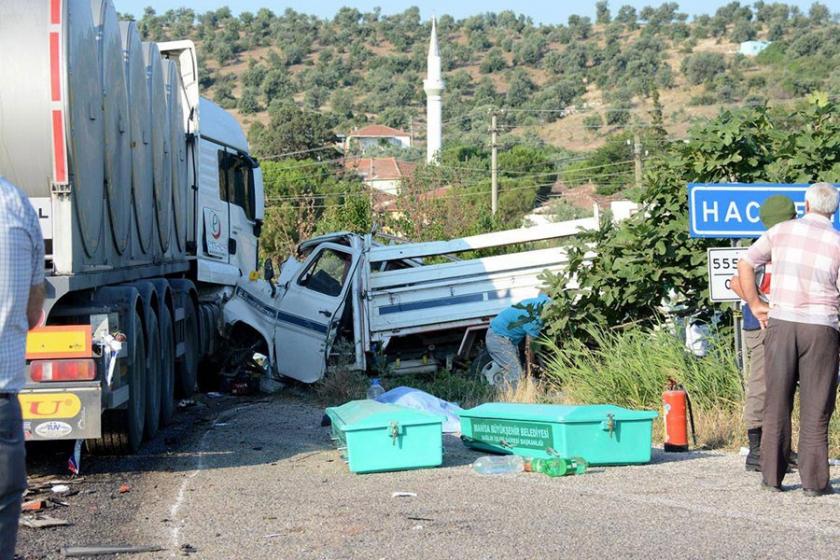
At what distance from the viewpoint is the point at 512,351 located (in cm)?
1468

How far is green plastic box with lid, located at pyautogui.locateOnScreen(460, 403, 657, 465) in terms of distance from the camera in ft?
28.2

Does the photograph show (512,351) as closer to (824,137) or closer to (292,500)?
(824,137)

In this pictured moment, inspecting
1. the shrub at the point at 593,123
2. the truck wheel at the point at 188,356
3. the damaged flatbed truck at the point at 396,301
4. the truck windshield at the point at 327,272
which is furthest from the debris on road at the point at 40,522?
the shrub at the point at 593,123

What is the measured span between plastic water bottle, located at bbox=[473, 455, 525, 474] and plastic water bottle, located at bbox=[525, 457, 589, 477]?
0.35 feet

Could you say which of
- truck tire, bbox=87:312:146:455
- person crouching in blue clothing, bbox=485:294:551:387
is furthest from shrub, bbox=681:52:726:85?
Result: truck tire, bbox=87:312:146:455

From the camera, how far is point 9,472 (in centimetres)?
474

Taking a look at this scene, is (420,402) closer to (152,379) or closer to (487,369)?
(152,379)

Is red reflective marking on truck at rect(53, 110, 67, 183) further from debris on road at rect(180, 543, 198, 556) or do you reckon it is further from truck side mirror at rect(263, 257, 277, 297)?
truck side mirror at rect(263, 257, 277, 297)

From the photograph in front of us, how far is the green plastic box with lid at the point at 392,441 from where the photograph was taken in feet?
28.4

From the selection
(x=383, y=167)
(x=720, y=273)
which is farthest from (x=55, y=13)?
(x=383, y=167)

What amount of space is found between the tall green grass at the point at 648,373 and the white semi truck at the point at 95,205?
405 cm

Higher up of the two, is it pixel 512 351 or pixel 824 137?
pixel 824 137

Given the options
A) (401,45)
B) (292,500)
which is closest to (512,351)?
(292,500)

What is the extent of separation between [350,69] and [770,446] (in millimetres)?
122362
